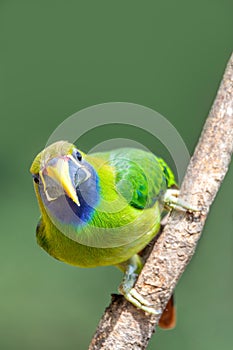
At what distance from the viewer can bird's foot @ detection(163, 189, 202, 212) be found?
2.72m

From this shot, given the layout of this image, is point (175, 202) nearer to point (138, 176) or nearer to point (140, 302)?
point (138, 176)

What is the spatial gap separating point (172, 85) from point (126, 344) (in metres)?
2.46

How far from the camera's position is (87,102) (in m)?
4.86

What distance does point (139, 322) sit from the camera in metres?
2.76

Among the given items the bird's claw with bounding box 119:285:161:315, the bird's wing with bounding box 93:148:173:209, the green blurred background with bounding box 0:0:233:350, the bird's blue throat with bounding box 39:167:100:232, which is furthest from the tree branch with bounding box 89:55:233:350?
the green blurred background with bounding box 0:0:233:350

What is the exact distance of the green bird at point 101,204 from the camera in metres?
2.45

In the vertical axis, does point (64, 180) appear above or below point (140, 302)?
above

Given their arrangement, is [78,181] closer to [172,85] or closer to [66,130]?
[66,130]

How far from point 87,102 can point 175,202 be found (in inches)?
83.9

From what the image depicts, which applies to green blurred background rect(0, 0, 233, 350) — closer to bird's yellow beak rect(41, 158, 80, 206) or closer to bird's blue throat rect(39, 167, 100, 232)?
bird's blue throat rect(39, 167, 100, 232)

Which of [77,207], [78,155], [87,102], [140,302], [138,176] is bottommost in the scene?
[140,302]

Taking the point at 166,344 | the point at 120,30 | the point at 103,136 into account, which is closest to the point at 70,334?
the point at 166,344

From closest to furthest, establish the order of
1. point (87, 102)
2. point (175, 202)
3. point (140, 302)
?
point (140, 302), point (175, 202), point (87, 102)

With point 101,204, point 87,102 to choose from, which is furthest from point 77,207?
point 87,102
